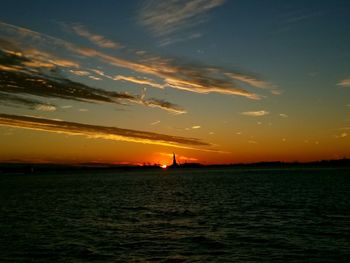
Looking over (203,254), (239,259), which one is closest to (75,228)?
(203,254)

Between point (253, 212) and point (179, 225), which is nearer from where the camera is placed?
point (179, 225)

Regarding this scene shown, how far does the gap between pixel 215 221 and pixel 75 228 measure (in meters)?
14.2

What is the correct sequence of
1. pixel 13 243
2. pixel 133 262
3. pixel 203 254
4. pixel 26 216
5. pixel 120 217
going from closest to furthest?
pixel 133 262
pixel 203 254
pixel 13 243
pixel 120 217
pixel 26 216

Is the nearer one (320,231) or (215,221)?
(320,231)

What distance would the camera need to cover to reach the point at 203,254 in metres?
27.6

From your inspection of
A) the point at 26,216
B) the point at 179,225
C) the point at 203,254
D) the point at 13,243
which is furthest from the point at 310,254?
the point at 26,216

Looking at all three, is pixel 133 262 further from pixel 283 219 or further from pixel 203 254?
pixel 283 219

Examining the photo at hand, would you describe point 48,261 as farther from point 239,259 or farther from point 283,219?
point 283,219

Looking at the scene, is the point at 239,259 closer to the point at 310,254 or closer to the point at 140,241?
the point at 310,254

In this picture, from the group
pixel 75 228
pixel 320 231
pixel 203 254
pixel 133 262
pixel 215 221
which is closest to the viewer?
pixel 133 262

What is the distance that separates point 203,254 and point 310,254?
22.5ft

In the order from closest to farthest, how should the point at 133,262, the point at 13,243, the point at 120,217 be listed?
the point at 133,262
the point at 13,243
the point at 120,217

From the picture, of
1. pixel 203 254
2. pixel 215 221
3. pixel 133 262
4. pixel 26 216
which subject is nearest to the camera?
pixel 133 262

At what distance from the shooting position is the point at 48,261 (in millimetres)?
26172
